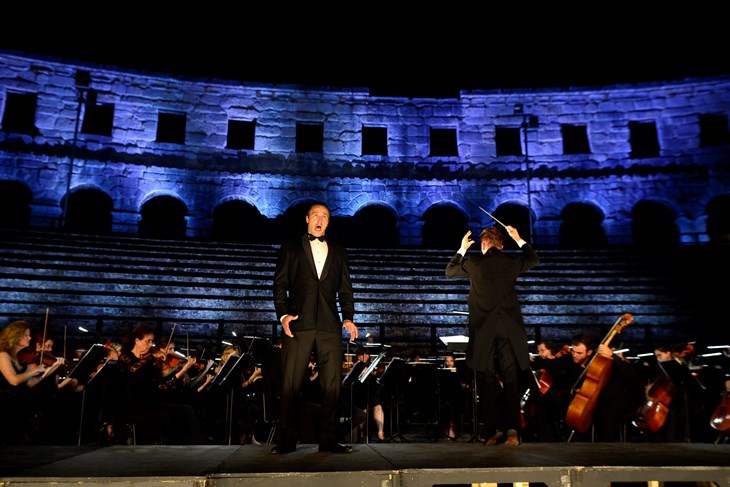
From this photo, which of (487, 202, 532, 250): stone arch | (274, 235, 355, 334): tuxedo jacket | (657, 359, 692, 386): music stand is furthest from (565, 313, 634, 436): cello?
(487, 202, 532, 250): stone arch

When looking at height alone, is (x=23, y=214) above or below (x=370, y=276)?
above

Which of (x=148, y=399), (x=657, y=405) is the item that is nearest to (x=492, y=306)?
(x=657, y=405)

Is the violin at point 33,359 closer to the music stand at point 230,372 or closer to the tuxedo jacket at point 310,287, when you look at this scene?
the music stand at point 230,372

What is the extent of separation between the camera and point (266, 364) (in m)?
8.10

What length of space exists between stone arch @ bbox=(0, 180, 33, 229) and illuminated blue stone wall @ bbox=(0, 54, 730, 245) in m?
1.42

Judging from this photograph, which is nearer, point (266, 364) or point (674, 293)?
point (266, 364)

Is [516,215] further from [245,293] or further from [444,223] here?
[245,293]

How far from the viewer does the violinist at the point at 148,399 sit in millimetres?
7211

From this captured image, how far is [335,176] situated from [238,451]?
21.7 meters

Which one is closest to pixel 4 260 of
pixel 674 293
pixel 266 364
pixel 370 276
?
pixel 370 276

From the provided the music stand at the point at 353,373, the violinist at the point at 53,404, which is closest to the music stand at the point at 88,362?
the violinist at the point at 53,404

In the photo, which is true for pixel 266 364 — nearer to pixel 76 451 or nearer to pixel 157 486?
pixel 76 451

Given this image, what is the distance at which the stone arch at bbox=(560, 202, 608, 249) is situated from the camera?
87.2 feet

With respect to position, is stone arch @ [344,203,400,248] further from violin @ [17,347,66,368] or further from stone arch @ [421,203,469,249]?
violin @ [17,347,66,368]
